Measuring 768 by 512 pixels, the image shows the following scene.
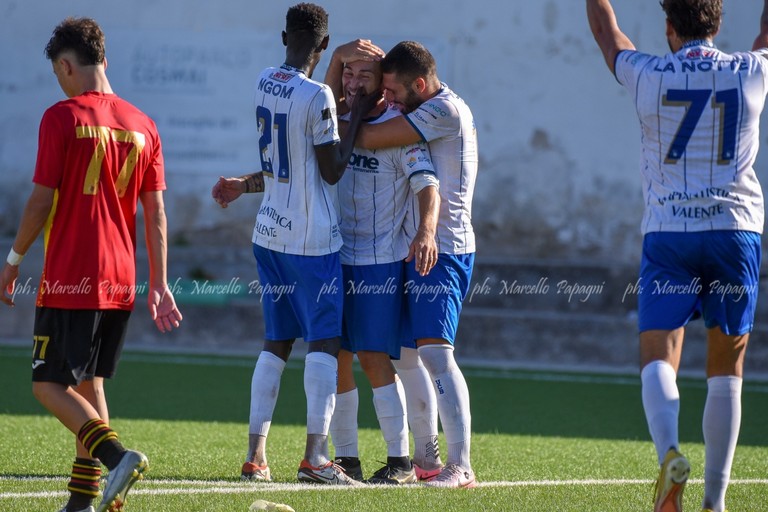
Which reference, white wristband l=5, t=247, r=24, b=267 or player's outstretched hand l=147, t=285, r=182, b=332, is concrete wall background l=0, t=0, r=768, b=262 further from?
white wristband l=5, t=247, r=24, b=267

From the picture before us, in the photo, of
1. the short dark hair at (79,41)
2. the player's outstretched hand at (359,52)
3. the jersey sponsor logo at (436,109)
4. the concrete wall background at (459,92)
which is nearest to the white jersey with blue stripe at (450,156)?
→ the jersey sponsor logo at (436,109)

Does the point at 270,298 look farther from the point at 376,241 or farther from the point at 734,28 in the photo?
the point at 734,28

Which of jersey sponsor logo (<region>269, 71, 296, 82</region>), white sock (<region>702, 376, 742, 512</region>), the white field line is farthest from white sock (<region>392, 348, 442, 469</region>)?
white sock (<region>702, 376, 742, 512</region>)

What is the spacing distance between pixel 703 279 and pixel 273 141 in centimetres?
200

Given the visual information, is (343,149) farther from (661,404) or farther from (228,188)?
(661,404)

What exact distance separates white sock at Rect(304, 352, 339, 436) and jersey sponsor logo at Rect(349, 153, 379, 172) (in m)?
0.89

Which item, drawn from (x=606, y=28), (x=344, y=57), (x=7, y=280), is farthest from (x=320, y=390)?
(x=606, y=28)

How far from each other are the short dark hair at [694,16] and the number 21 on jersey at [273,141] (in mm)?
1733

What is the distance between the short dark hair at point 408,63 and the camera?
200 inches

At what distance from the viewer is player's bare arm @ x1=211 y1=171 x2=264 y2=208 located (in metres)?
5.38

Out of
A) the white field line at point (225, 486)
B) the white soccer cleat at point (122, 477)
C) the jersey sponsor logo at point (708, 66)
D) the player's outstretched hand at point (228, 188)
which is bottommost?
the white field line at point (225, 486)

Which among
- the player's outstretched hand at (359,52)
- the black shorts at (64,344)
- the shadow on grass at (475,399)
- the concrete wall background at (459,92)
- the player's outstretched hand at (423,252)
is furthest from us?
the concrete wall background at (459,92)

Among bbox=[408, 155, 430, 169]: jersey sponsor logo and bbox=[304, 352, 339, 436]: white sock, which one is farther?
bbox=[408, 155, 430, 169]: jersey sponsor logo

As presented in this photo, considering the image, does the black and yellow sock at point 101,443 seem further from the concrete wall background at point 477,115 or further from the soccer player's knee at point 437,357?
the concrete wall background at point 477,115
